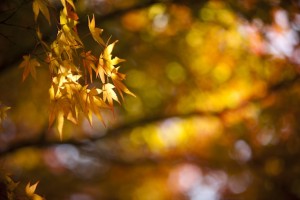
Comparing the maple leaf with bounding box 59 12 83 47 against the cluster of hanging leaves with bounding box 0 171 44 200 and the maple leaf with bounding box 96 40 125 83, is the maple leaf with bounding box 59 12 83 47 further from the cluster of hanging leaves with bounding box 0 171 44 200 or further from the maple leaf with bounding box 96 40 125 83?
the cluster of hanging leaves with bounding box 0 171 44 200

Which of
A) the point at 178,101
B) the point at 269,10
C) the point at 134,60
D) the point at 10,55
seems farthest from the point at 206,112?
the point at 10,55

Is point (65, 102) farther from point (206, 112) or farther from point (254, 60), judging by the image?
point (254, 60)

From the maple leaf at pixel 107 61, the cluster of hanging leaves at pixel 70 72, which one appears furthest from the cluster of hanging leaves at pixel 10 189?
the maple leaf at pixel 107 61

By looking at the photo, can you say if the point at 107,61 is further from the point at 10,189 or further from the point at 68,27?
the point at 10,189

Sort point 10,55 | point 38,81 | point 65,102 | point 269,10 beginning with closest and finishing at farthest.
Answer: point 65,102, point 10,55, point 269,10, point 38,81

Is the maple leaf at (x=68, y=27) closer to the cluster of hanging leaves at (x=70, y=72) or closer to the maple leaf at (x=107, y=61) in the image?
the cluster of hanging leaves at (x=70, y=72)

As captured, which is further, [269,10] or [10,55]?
[269,10]

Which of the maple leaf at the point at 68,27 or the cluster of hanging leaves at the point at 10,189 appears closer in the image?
the maple leaf at the point at 68,27

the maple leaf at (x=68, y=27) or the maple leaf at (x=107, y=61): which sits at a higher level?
the maple leaf at (x=68, y=27)

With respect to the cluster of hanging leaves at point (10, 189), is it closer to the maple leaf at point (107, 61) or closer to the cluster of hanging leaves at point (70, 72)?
the cluster of hanging leaves at point (70, 72)

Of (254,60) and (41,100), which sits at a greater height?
(254,60)

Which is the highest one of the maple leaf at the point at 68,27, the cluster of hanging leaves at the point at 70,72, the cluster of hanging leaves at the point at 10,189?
the maple leaf at the point at 68,27
